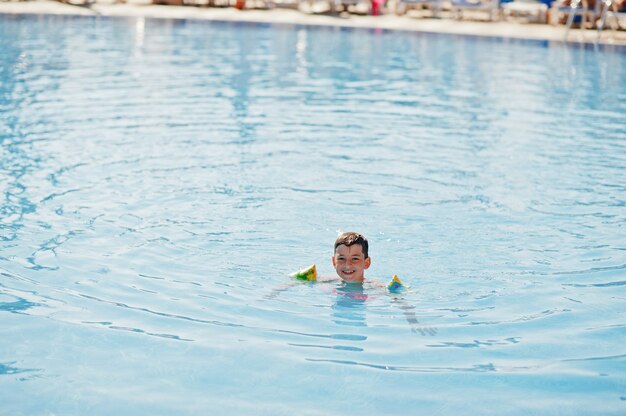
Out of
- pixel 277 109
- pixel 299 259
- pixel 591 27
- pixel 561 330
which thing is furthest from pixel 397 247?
pixel 591 27

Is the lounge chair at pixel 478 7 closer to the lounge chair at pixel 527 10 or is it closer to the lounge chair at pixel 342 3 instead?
the lounge chair at pixel 527 10

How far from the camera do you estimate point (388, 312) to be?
17.0ft

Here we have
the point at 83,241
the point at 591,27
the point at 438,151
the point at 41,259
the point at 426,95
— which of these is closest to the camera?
the point at 41,259

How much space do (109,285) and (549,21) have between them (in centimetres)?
1730

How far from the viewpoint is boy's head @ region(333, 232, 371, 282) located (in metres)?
5.36

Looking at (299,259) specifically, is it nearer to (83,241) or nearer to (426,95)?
(83,241)

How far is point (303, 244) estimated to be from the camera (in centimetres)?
645

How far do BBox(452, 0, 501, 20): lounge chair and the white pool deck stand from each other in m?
0.30

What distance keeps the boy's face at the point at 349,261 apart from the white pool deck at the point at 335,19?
550 inches

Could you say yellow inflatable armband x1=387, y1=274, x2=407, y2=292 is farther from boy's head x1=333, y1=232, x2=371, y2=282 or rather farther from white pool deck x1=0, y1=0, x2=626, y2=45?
white pool deck x1=0, y1=0, x2=626, y2=45

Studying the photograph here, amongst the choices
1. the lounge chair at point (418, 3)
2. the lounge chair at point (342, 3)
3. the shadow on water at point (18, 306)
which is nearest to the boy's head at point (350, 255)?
the shadow on water at point (18, 306)

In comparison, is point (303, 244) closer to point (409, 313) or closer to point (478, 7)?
point (409, 313)

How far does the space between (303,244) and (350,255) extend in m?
1.13

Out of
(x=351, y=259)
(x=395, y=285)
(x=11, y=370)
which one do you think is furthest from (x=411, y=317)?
(x=11, y=370)
